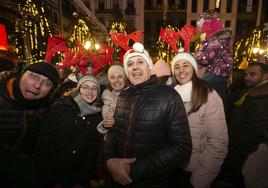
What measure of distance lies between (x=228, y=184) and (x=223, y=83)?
2.38m

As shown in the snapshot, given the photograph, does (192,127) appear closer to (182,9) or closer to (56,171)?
(56,171)

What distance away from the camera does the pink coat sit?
2.53m

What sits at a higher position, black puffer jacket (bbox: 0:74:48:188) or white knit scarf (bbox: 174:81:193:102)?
white knit scarf (bbox: 174:81:193:102)

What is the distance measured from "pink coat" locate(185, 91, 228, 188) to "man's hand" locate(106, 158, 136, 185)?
977 mm

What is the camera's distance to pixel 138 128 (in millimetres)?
2135

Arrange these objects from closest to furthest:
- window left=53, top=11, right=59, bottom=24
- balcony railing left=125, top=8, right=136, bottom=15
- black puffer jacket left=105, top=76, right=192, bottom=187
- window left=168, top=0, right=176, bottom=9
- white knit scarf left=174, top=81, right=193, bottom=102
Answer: black puffer jacket left=105, top=76, right=192, bottom=187, white knit scarf left=174, top=81, right=193, bottom=102, window left=53, top=11, right=59, bottom=24, window left=168, top=0, right=176, bottom=9, balcony railing left=125, top=8, right=136, bottom=15

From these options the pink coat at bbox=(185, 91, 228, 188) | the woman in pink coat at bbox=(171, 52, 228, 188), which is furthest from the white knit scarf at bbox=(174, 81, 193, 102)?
the pink coat at bbox=(185, 91, 228, 188)

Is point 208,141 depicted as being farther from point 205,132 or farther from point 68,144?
point 68,144

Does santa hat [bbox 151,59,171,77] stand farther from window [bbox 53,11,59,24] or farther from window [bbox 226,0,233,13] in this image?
window [bbox 226,0,233,13]

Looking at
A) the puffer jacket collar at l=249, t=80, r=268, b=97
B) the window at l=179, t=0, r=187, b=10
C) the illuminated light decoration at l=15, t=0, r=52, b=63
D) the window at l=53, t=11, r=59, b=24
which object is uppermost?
the window at l=179, t=0, r=187, b=10

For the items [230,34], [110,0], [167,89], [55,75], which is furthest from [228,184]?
[110,0]

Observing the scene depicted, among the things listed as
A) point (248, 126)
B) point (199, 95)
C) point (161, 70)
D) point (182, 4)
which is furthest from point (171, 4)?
point (199, 95)

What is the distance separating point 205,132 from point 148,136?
0.91 metres

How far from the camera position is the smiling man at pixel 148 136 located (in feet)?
6.59
